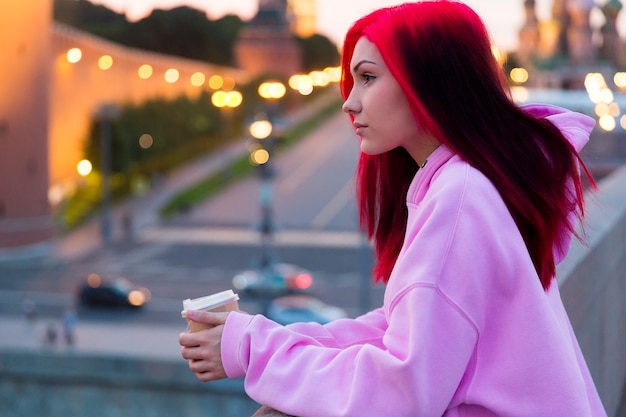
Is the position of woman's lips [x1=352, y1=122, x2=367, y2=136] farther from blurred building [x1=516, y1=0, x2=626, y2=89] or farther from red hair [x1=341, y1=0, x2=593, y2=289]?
blurred building [x1=516, y1=0, x2=626, y2=89]

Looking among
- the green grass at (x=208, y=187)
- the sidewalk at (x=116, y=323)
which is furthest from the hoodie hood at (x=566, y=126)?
the green grass at (x=208, y=187)

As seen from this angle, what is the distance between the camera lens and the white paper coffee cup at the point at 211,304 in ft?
5.75

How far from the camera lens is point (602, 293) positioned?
153 inches

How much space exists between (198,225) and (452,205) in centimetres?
3378

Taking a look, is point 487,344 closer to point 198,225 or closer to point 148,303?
point 148,303

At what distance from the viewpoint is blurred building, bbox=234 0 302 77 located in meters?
72.4

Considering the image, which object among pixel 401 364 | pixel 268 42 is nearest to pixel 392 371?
pixel 401 364

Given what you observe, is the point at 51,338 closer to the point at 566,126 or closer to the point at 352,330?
the point at 352,330

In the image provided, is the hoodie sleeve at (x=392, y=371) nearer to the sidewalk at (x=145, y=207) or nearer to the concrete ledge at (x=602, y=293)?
the concrete ledge at (x=602, y=293)

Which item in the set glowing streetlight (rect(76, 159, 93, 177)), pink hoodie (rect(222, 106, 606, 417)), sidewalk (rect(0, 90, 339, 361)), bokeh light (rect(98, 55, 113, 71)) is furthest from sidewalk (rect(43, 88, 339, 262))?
pink hoodie (rect(222, 106, 606, 417))

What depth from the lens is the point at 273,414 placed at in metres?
1.62

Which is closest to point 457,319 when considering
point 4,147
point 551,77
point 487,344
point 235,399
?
point 487,344

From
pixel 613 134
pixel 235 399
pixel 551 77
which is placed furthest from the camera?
pixel 551 77

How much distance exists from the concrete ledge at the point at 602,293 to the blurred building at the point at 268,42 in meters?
67.9
